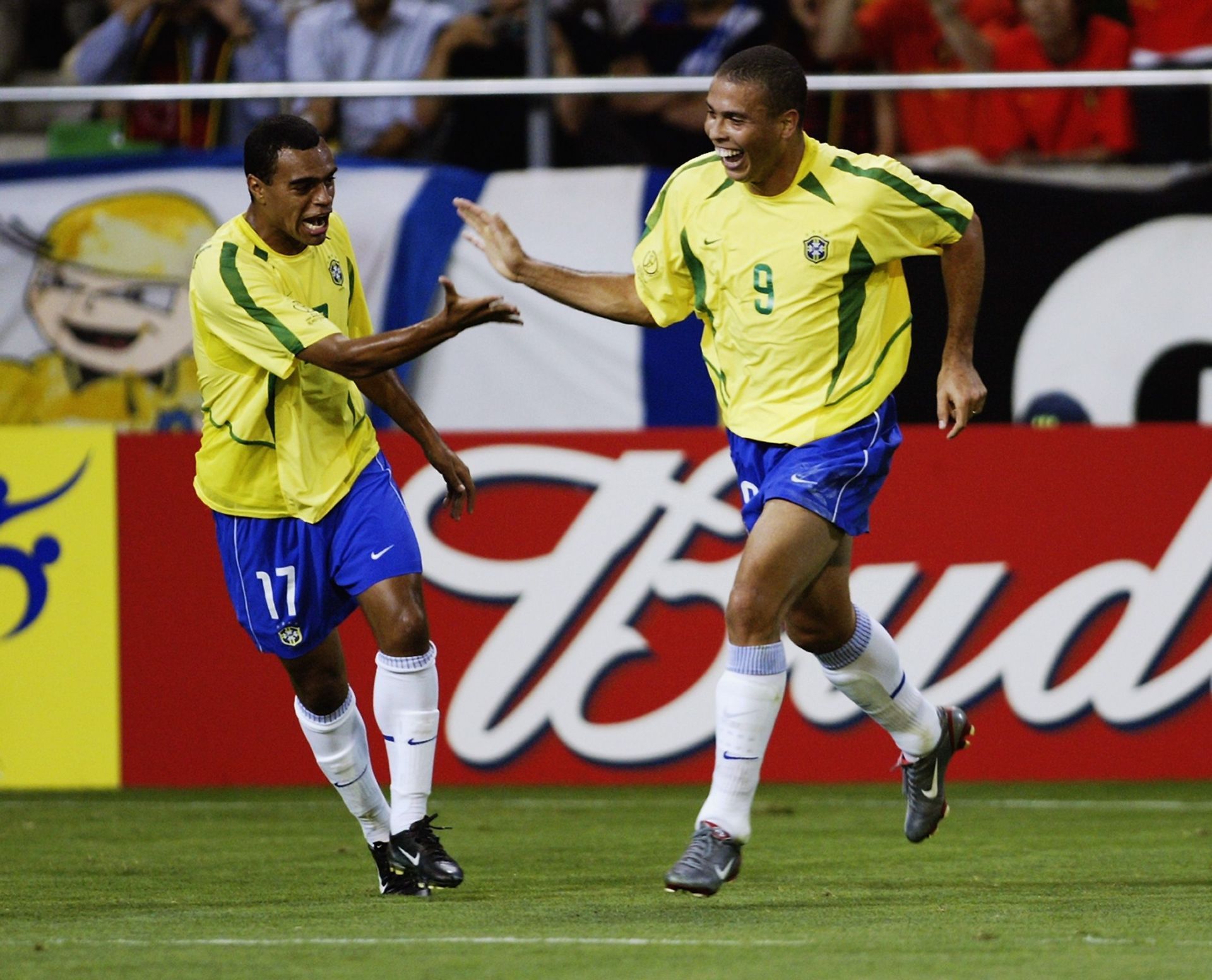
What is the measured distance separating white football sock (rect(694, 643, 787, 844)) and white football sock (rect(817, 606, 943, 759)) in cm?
58

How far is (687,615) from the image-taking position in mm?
8492

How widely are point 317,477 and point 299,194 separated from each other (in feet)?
2.58

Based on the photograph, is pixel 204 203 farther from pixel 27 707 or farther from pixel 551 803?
pixel 551 803

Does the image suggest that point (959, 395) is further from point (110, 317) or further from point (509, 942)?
point (110, 317)

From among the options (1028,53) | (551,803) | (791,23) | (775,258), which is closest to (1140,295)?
(1028,53)

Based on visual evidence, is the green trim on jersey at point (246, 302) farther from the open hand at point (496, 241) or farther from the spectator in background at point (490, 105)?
the spectator in background at point (490, 105)

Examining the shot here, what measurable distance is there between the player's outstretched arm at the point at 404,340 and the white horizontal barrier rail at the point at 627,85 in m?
3.55

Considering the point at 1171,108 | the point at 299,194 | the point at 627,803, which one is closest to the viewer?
the point at 299,194

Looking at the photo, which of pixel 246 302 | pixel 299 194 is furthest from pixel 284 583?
pixel 299 194

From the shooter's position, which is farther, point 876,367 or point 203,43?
point 203,43

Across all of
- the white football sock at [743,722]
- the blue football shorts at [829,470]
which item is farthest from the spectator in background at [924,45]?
the white football sock at [743,722]

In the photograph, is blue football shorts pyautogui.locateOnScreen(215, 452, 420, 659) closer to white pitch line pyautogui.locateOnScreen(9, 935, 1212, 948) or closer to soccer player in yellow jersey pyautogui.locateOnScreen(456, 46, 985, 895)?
soccer player in yellow jersey pyautogui.locateOnScreen(456, 46, 985, 895)

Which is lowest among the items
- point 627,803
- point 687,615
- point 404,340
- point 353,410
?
point 627,803

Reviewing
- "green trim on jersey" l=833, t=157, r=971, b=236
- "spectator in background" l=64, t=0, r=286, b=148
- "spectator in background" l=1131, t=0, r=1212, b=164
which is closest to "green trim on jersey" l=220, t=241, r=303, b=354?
"green trim on jersey" l=833, t=157, r=971, b=236
